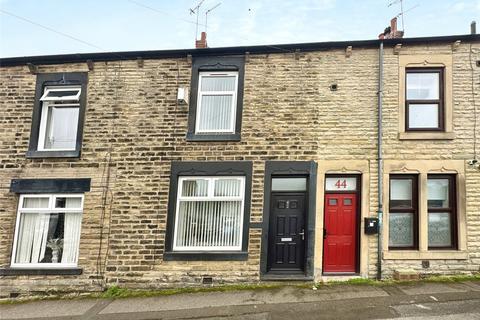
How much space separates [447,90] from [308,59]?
324 cm

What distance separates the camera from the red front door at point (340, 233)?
23.7ft

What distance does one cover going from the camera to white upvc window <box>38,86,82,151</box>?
26.3 feet

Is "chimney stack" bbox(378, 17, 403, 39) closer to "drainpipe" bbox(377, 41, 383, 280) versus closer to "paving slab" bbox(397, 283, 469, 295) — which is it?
"drainpipe" bbox(377, 41, 383, 280)

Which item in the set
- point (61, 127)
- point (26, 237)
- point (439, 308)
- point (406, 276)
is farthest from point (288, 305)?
point (61, 127)

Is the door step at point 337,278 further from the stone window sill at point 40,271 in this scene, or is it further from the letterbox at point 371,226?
the stone window sill at point 40,271

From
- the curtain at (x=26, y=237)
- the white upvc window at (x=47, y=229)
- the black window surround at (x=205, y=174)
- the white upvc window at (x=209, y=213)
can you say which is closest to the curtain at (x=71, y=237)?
the white upvc window at (x=47, y=229)

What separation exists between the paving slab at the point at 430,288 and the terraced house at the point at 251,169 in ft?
1.66

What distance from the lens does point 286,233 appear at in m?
7.33

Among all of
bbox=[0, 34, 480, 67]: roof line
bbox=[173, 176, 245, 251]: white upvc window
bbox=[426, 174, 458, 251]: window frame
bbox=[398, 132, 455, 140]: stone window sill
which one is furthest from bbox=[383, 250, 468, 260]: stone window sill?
bbox=[0, 34, 480, 67]: roof line

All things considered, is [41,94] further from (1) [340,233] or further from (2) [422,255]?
(2) [422,255]

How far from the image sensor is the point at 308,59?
7727 millimetres

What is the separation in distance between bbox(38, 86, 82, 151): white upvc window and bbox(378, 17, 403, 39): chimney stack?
7963 mm

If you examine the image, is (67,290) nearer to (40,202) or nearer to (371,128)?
(40,202)

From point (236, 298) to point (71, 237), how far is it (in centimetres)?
424
